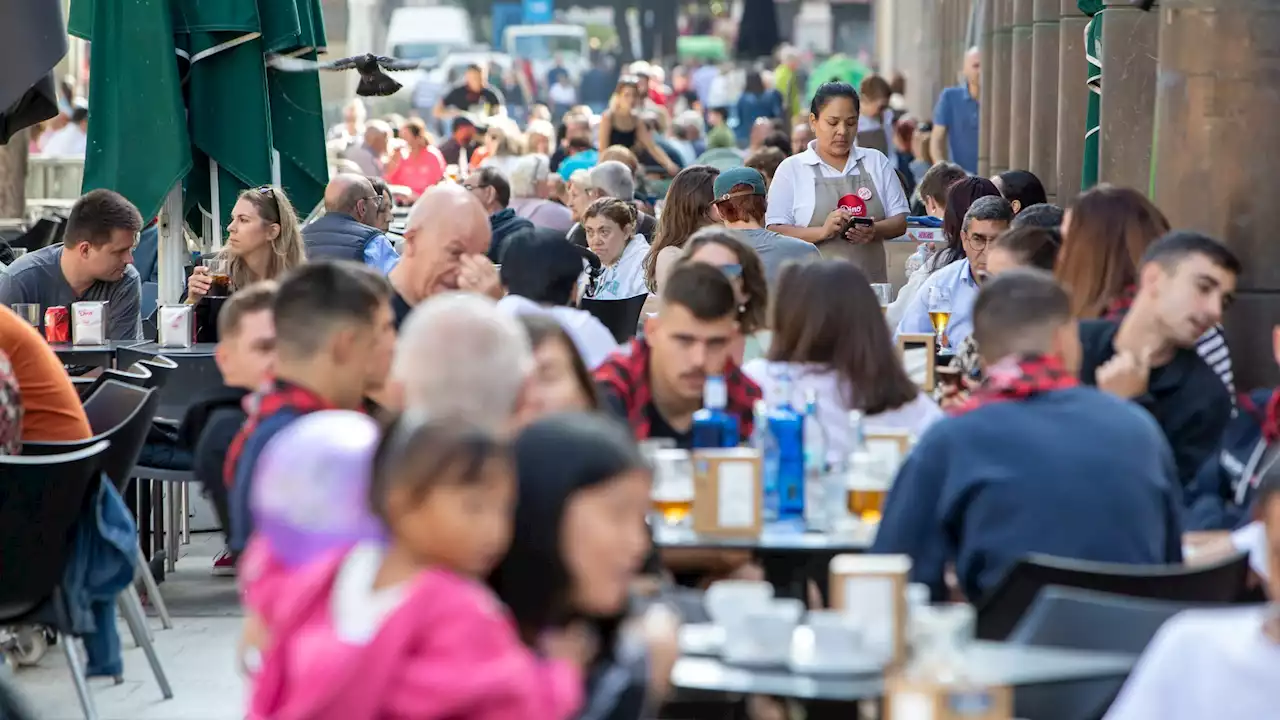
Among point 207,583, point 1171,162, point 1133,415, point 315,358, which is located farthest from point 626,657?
point 207,583

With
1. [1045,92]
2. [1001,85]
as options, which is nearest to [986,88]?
[1001,85]

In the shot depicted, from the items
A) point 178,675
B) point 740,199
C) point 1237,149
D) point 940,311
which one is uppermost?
point 1237,149

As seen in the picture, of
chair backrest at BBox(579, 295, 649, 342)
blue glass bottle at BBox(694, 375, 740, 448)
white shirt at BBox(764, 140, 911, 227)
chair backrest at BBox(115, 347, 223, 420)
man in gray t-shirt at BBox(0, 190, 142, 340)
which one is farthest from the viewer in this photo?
white shirt at BBox(764, 140, 911, 227)

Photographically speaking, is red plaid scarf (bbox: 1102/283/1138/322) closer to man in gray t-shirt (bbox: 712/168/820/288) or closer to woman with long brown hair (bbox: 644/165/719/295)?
man in gray t-shirt (bbox: 712/168/820/288)

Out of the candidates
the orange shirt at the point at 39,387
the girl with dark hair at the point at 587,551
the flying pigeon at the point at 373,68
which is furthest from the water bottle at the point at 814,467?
the flying pigeon at the point at 373,68

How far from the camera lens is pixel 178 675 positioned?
7004 mm

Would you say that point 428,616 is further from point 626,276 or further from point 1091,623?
point 626,276

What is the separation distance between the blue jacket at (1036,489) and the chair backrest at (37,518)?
2.42m

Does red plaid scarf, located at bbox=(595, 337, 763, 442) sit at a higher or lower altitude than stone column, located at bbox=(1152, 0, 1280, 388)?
lower

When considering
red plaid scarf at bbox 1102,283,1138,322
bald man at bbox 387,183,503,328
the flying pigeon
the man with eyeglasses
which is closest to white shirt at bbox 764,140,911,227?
the flying pigeon

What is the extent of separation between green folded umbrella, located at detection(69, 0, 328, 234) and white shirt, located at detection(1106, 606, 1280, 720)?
6.24 metres

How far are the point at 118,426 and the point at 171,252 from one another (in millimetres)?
3419

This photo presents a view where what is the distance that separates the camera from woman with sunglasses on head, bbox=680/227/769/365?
20.7 feet

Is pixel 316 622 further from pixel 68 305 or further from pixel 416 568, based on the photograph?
pixel 68 305
